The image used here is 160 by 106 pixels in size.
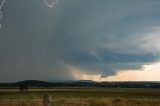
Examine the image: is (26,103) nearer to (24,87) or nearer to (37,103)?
(37,103)

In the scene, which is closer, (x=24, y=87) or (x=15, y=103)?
(x=15, y=103)

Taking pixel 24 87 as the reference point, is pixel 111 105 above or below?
below

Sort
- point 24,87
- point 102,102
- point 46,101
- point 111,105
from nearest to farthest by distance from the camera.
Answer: point 46,101 → point 111,105 → point 102,102 → point 24,87

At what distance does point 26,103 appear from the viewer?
968 inches

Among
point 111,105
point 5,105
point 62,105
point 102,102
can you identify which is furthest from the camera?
point 102,102

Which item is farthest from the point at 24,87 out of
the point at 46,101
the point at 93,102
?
the point at 46,101

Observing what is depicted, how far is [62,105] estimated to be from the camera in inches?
910

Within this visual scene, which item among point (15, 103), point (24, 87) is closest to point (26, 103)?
point (15, 103)

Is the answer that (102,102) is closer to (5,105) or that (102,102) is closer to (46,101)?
(5,105)

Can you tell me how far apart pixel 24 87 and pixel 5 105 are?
3424 inches

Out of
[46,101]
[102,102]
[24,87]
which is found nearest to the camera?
[46,101]

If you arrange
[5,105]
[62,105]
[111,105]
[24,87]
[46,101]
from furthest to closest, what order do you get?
[24,87] → [111,105] → [62,105] → [5,105] → [46,101]

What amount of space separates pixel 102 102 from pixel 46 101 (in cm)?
1652

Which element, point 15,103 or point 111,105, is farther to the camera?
point 111,105
